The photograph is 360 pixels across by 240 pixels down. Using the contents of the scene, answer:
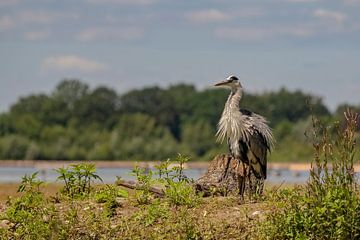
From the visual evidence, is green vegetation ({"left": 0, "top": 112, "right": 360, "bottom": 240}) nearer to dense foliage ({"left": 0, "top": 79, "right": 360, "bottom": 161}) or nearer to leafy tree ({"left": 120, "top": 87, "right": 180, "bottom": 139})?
dense foliage ({"left": 0, "top": 79, "right": 360, "bottom": 161})

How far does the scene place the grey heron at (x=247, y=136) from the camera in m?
12.8

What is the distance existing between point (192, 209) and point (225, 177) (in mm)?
1747

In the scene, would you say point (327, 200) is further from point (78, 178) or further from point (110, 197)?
point (78, 178)

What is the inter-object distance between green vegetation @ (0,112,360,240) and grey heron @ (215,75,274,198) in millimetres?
802

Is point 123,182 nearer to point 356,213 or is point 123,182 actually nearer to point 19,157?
point 356,213

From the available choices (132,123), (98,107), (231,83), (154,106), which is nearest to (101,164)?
(132,123)

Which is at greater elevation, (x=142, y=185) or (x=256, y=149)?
(x=256, y=149)

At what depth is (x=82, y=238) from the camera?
421 inches

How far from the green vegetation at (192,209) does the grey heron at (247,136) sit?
80 cm

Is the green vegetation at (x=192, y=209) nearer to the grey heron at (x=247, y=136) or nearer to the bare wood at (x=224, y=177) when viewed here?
the bare wood at (x=224, y=177)

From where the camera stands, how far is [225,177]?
505 inches

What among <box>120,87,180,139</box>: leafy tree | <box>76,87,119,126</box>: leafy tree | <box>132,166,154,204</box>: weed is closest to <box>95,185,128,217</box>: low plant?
<box>132,166,154,204</box>: weed

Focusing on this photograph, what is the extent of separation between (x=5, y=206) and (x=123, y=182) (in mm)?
1352

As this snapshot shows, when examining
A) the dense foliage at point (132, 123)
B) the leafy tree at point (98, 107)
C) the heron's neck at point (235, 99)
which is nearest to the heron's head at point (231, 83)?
the heron's neck at point (235, 99)
